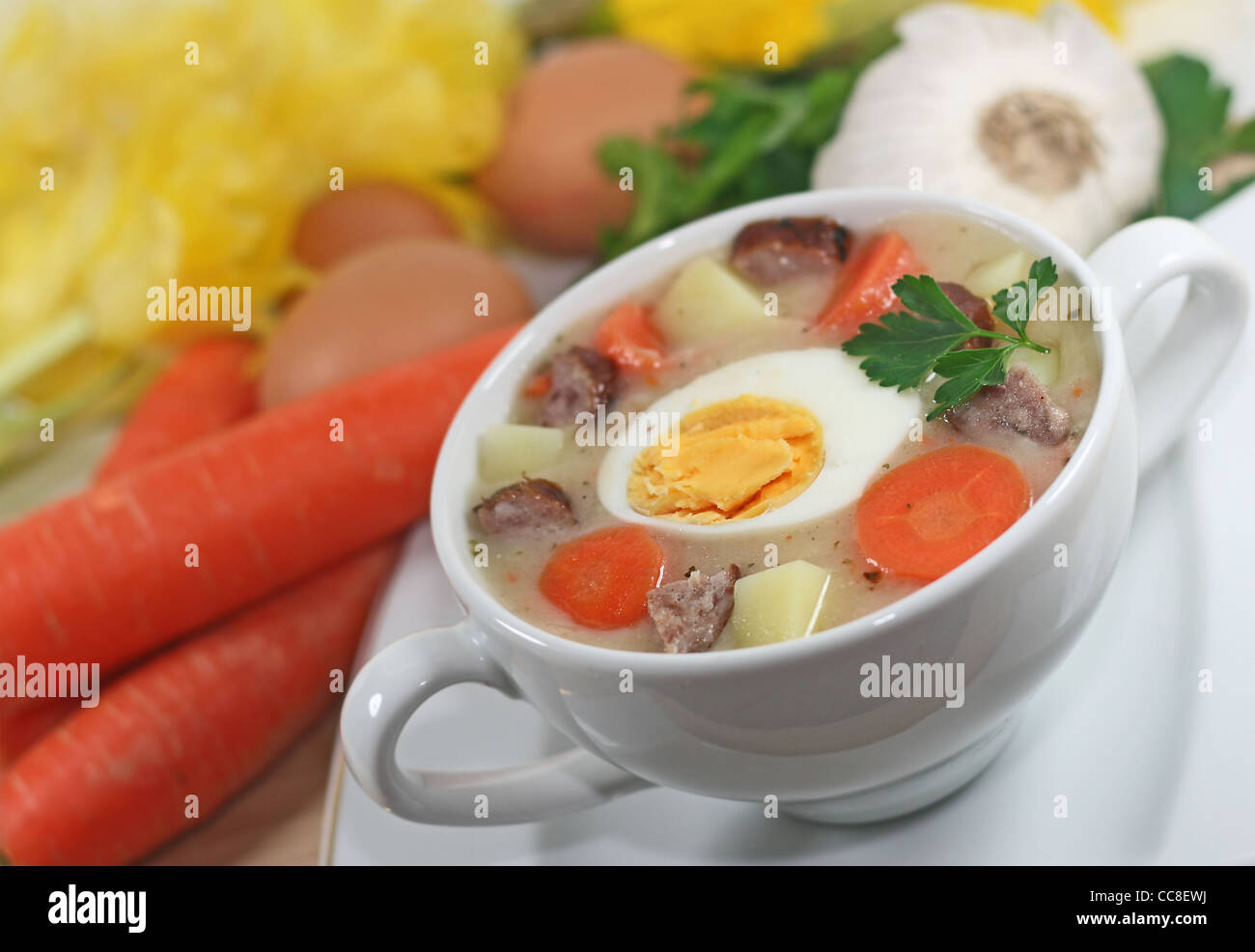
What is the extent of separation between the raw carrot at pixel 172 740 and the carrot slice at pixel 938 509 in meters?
1.02

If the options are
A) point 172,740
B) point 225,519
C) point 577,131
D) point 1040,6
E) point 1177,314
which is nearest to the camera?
point 1177,314

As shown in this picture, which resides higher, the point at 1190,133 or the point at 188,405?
the point at 1190,133

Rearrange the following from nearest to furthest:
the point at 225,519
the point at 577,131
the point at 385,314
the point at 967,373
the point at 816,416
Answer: the point at 967,373
the point at 816,416
the point at 225,519
the point at 385,314
the point at 577,131

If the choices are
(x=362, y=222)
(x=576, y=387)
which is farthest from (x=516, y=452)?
(x=362, y=222)

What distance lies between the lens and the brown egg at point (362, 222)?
8.09 ft

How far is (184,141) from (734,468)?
172cm

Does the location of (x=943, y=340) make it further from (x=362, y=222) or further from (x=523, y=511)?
(x=362, y=222)

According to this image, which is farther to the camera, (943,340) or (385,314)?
(385,314)

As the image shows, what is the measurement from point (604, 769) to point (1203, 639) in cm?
57

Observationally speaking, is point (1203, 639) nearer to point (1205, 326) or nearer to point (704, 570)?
point (1205, 326)

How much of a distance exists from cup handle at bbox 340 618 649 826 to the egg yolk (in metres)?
0.22

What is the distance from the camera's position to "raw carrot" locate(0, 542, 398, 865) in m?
1.61

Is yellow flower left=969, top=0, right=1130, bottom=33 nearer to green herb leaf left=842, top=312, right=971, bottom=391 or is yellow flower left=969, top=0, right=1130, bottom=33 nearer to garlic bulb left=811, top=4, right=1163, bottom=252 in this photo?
garlic bulb left=811, top=4, right=1163, bottom=252

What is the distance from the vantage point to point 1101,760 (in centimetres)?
111
